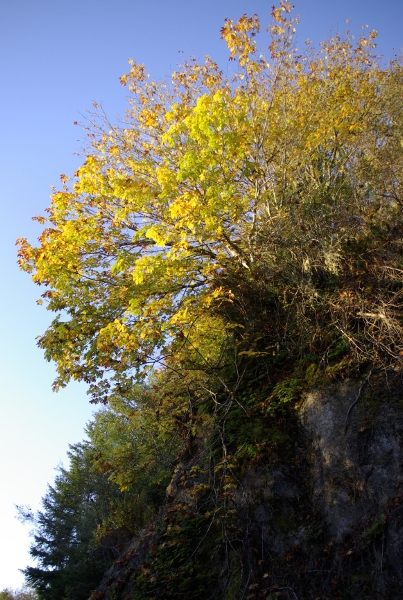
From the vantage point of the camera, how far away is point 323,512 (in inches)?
223

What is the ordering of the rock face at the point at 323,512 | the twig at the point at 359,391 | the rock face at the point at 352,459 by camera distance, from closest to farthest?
the rock face at the point at 323,512
the rock face at the point at 352,459
the twig at the point at 359,391

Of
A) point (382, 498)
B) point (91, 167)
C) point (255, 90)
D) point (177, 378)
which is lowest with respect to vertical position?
point (382, 498)

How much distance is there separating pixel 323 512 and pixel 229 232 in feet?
18.8

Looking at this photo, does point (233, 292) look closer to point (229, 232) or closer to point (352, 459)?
point (229, 232)

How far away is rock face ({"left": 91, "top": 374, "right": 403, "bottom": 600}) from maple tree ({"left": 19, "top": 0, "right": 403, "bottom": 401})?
104cm

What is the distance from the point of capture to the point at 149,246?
32.1ft

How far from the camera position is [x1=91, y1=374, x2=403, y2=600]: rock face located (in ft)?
16.1

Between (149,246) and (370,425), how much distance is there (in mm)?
6004

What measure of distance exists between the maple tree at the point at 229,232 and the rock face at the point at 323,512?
1039 mm

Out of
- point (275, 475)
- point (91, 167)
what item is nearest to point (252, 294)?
point (275, 475)

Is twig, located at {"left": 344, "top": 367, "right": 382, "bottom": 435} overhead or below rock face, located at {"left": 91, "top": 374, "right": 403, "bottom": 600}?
overhead

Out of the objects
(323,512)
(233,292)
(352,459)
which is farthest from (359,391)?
(233,292)

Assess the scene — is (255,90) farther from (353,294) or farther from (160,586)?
(160,586)

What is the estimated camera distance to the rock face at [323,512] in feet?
16.1
